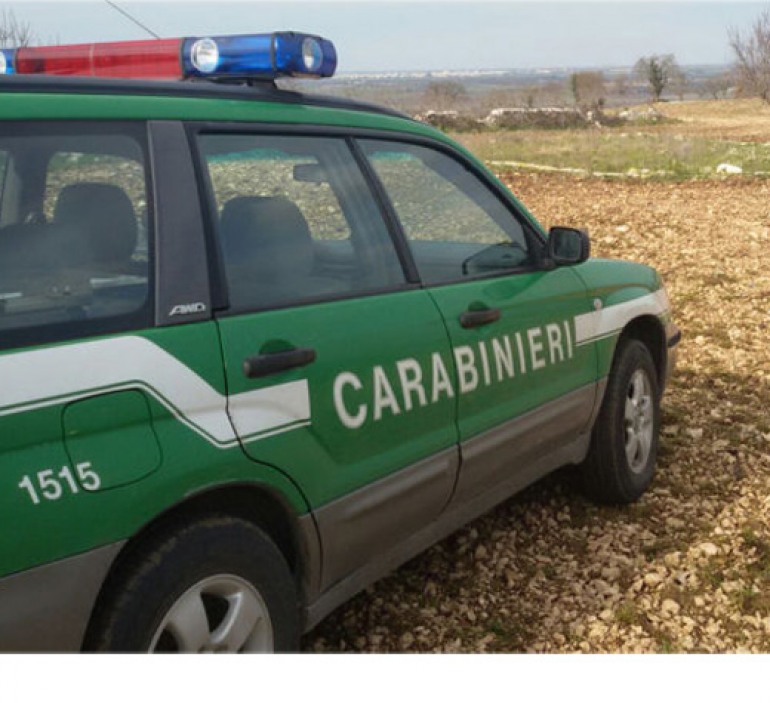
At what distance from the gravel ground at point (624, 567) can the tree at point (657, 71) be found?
87.0 metres

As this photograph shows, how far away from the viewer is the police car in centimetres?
203

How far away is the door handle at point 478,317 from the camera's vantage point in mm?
3194

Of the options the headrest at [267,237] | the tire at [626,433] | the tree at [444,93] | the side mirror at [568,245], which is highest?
the tree at [444,93]

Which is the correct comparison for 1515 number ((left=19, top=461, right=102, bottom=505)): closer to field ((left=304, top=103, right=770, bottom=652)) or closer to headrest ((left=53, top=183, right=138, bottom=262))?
headrest ((left=53, top=183, right=138, bottom=262))

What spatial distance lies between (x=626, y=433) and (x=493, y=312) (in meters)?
1.45

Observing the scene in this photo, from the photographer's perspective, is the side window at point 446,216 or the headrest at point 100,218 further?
the side window at point 446,216

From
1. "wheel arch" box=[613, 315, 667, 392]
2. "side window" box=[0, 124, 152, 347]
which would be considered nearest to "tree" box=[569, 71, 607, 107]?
"wheel arch" box=[613, 315, 667, 392]

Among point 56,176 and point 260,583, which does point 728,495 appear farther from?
point 56,176

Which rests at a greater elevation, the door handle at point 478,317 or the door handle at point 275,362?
the door handle at point 275,362

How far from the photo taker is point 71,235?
88.6 inches

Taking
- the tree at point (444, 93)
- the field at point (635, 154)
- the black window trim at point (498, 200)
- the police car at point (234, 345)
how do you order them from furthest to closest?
the tree at point (444, 93) → the field at point (635, 154) → the black window trim at point (498, 200) → the police car at point (234, 345)

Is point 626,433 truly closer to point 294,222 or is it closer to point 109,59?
point 294,222

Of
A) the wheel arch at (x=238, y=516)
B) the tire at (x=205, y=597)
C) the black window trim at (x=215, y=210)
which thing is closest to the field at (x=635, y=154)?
the black window trim at (x=215, y=210)

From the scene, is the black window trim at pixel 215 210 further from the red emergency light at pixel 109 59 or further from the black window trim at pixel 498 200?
the red emergency light at pixel 109 59
